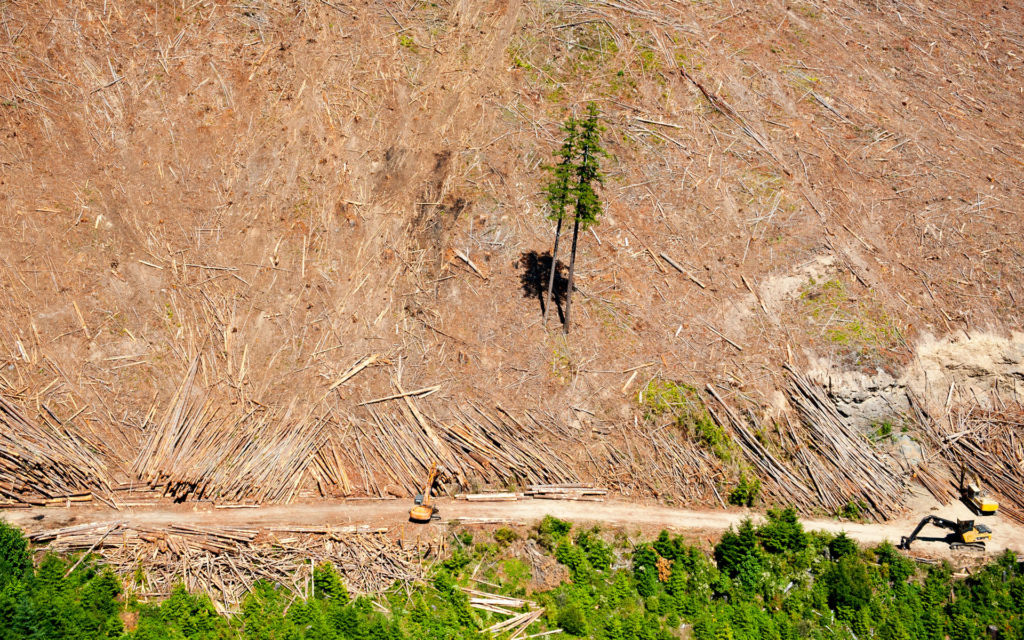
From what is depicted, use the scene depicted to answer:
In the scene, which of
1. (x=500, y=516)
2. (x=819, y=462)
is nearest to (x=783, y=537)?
(x=819, y=462)

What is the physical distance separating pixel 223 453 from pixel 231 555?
379cm

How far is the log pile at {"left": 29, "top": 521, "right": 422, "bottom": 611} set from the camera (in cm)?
2498

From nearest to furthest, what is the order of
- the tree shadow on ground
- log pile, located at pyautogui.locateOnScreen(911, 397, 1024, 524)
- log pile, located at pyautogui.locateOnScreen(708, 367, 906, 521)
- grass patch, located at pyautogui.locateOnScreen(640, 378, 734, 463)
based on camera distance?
log pile, located at pyautogui.locateOnScreen(708, 367, 906, 521), grass patch, located at pyautogui.locateOnScreen(640, 378, 734, 463), log pile, located at pyautogui.locateOnScreen(911, 397, 1024, 524), the tree shadow on ground

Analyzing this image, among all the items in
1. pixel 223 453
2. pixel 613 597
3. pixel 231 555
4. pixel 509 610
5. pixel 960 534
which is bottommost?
pixel 613 597

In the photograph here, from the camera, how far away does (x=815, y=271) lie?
32125 millimetres

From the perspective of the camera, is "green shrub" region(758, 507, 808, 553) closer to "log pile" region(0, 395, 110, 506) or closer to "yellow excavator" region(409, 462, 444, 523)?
"yellow excavator" region(409, 462, 444, 523)

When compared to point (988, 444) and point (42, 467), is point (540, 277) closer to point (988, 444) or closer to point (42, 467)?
point (988, 444)

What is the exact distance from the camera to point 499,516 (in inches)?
1079

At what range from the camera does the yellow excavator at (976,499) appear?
27.4 metres

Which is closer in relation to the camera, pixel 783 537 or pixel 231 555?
pixel 231 555

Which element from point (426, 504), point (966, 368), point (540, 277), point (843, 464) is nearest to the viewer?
point (426, 504)

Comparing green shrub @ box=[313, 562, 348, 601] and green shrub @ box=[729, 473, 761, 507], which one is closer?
green shrub @ box=[313, 562, 348, 601]

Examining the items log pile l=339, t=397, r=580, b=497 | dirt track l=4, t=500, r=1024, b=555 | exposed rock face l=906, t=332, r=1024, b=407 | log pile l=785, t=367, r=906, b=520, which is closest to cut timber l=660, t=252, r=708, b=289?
log pile l=785, t=367, r=906, b=520

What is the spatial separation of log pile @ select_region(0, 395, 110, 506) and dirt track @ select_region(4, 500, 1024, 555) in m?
0.59
